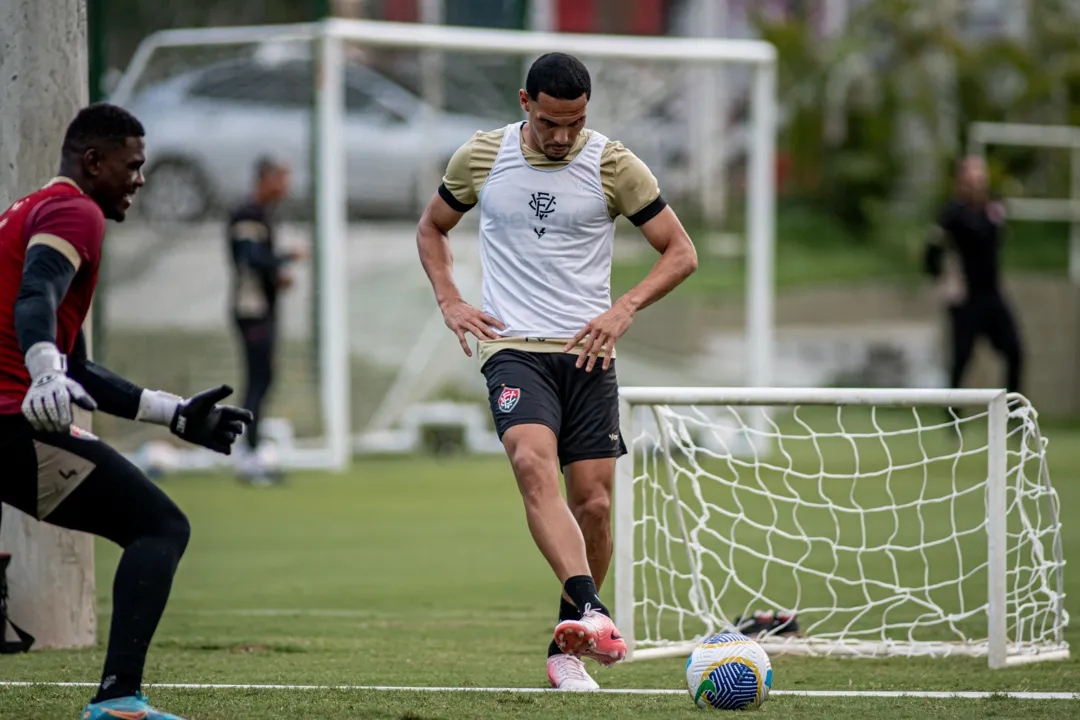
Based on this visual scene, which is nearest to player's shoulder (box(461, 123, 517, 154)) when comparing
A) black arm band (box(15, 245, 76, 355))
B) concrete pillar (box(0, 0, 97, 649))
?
concrete pillar (box(0, 0, 97, 649))

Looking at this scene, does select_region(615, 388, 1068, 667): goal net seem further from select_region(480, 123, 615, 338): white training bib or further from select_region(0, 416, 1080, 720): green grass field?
select_region(480, 123, 615, 338): white training bib

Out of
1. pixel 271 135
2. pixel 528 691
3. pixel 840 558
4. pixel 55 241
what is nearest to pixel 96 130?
pixel 55 241

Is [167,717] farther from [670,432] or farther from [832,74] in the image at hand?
[832,74]

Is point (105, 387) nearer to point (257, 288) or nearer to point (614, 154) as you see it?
point (614, 154)

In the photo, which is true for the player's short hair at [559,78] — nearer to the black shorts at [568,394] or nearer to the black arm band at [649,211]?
the black arm band at [649,211]

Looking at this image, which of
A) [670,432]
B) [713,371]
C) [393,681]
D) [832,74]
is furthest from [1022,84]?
[393,681]

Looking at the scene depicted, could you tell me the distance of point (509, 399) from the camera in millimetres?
5668

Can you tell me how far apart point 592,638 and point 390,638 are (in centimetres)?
197

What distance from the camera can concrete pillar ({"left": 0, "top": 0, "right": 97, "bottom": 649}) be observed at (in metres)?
6.41

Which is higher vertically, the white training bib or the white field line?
the white training bib

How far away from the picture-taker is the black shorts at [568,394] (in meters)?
5.72

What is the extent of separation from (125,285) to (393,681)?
9754mm

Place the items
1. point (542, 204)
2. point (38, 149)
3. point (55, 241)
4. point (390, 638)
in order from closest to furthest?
1. point (55, 241)
2. point (542, 204)
3. point (38, 149)
4. point (390, 638)

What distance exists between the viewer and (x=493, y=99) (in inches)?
632
